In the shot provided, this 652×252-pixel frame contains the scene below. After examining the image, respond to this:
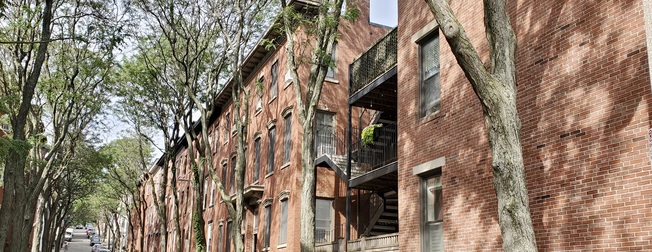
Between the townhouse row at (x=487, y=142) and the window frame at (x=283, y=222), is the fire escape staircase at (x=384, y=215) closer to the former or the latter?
the townhouse row at (x=487, y=142)

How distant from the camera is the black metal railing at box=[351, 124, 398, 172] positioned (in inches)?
693

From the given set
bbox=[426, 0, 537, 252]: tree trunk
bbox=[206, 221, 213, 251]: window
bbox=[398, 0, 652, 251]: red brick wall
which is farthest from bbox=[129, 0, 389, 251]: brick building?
bbox=[426, 0, 537, 252]: tree trunk

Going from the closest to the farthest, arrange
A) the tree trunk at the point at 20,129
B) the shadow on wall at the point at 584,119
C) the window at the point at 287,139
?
the shadow on wall at the point at 584,119 < the tree trunk at the point at 20,129 < the window at the point at 287,139

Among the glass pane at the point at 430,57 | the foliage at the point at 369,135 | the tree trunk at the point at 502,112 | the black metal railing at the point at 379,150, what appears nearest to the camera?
the tree trunk at the point at 502,112

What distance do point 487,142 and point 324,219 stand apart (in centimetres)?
1208

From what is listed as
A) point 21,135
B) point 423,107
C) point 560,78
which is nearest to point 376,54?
point 423,107

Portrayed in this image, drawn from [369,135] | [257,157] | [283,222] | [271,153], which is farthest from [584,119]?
[257,157]

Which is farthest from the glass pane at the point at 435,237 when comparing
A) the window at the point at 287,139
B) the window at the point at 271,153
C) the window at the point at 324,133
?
the window at the point at 271,153

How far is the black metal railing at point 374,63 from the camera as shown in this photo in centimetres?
1762

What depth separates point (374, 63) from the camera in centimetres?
1859

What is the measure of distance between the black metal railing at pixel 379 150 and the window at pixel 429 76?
2779 millimetres

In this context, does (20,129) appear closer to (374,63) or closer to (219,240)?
(374,63)

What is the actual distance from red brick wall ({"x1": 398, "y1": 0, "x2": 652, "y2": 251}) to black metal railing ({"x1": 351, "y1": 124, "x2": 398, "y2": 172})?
13.5 ft

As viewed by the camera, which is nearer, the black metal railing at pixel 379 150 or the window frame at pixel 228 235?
the black metal railing at pixel 379 150
